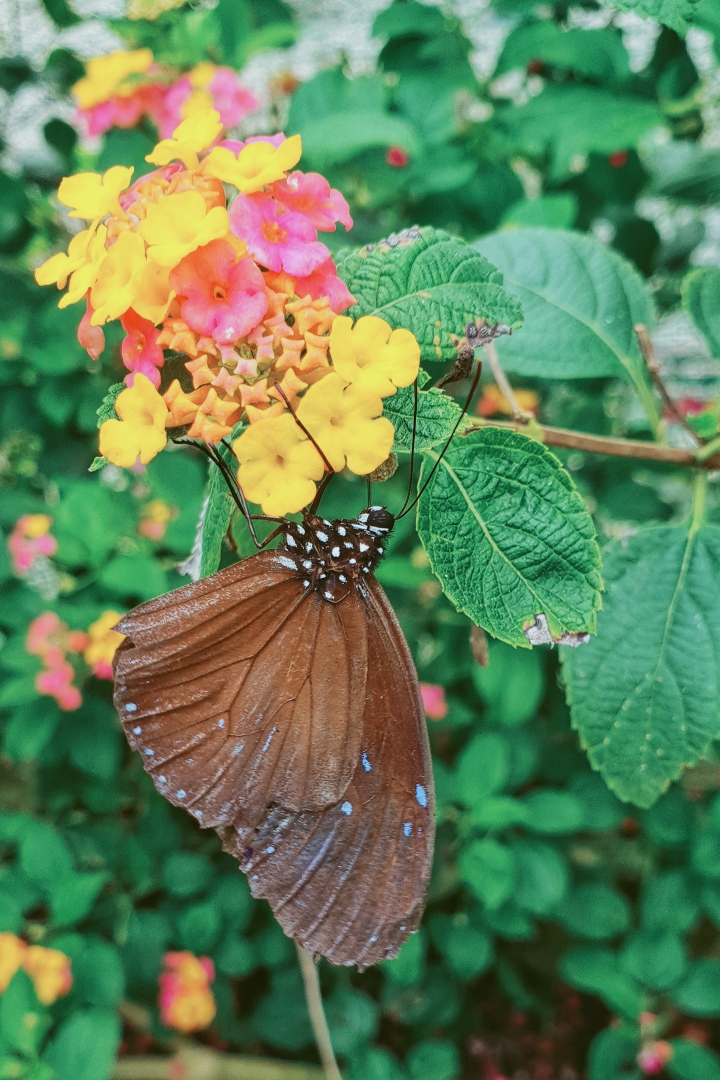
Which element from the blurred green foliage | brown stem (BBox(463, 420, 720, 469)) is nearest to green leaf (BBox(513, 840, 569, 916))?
the blurred green foliage

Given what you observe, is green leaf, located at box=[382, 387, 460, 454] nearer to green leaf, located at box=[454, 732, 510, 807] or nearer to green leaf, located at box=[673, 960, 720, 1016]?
green leaf, located at box=[454, 732, 510, 807]

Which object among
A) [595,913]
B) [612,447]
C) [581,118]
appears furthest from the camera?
[595,913]

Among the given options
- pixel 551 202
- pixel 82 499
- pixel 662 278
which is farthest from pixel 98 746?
pixel 662 278

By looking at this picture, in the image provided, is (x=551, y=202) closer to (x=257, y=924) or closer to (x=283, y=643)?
(x=283, y=643)

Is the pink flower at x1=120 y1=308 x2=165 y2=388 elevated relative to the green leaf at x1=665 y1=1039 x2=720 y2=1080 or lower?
elevated

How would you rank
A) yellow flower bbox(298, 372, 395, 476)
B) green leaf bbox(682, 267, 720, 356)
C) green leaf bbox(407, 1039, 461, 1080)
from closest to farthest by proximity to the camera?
yellow flower bbox(298, 372, 395, 476), green leaf bbox(682, 267, 720, 356), green leaf bbox(407, 1039, 461, 1080)

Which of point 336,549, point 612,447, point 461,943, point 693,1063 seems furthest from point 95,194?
point 693,1063

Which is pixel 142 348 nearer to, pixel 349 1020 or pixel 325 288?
pixel 325 288
